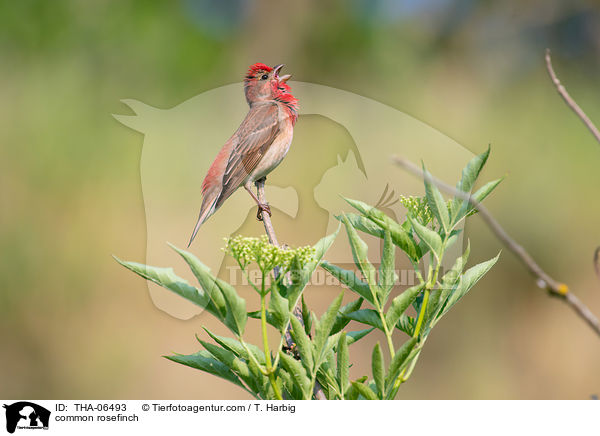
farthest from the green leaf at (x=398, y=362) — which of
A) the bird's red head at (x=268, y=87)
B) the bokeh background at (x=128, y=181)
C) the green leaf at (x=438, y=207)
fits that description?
the bokeh background at (x=128, y=181)

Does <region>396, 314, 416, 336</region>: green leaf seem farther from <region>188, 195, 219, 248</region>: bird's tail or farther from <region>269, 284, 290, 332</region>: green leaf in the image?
<region>188, 195, 219, 248</region>: bird's tail

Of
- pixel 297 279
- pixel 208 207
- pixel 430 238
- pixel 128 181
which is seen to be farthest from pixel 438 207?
pixel 128 181

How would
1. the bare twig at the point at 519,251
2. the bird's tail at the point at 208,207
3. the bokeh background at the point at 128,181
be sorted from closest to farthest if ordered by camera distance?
the bare twig at the point at 519,251, the bird's tail at the point at 208,207, the bokeh background at the point at 128,181

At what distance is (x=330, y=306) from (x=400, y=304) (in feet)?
0.19

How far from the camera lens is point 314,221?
2.59 feet

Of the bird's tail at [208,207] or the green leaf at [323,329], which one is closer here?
the green leaf at [323,329]

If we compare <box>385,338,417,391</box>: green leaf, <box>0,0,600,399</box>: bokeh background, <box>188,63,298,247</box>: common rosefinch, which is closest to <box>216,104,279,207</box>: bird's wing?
<box>188,63,298,247</box>: common rosefinch

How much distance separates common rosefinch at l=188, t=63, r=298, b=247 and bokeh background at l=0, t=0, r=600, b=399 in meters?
0.79

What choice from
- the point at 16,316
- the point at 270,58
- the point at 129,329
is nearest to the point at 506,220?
the point at 270,58

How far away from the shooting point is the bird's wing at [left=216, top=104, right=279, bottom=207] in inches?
30.7

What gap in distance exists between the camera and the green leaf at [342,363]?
0.42 meters

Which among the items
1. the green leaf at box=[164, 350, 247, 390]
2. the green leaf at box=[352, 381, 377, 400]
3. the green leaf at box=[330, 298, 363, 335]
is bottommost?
the green leaf at box=[164, 350, 247, 390]

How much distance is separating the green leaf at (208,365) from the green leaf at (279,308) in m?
0.08
